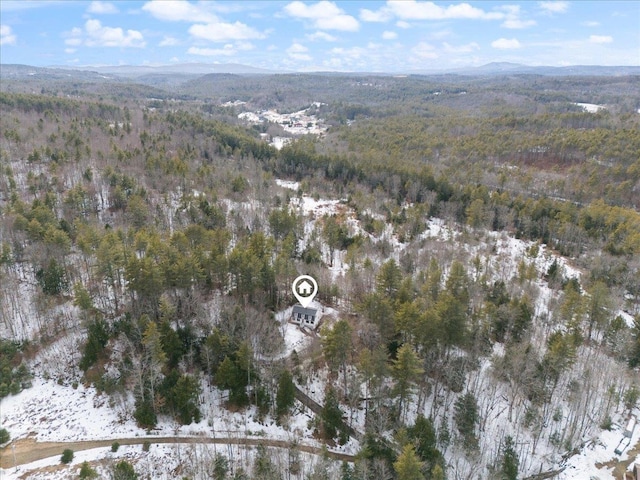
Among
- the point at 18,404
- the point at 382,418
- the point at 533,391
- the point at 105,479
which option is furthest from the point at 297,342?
the point at 18,404

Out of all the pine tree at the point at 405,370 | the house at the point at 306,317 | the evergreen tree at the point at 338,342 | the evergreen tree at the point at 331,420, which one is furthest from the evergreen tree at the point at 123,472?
the house at the point at 306,317

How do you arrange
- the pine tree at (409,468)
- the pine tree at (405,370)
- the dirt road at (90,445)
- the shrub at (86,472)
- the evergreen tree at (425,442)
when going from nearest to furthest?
the pine tree at (409,468), the shrub at (86,472), the evergreen tree at (425,442), the dirt road at (90,445), the pine tree at (405,370)

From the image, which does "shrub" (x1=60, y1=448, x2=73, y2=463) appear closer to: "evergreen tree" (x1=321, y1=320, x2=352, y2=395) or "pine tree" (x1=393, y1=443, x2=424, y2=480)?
"evergreen tree" (x1=321, y1=320, x2=352, y2=395)

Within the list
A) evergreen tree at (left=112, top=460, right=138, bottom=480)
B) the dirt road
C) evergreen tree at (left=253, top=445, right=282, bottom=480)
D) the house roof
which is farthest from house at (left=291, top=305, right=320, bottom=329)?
evergreen tree at (left=112, top=460, right=138, bottom=480)

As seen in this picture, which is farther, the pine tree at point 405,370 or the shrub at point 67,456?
the pine tree at point 405,370

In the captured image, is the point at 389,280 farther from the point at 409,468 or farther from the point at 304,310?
the point at 409,468

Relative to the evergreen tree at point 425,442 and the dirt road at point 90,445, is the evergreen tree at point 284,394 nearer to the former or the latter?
the dirt road at point 90,445

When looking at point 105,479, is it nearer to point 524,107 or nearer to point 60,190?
point 60,190
